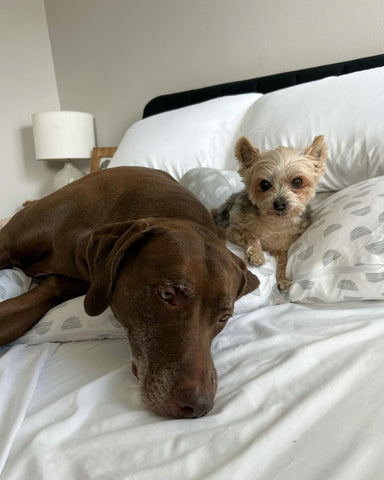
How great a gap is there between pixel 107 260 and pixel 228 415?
1.92ft

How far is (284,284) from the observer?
1621 mm

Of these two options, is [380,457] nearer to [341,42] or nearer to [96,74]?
[341,42]

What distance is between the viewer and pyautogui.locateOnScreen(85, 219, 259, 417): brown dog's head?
0.94m

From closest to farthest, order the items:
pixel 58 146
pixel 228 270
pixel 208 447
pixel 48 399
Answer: pixel 208 447
pixel 48 399
pixel 228 270
pixel 58 146

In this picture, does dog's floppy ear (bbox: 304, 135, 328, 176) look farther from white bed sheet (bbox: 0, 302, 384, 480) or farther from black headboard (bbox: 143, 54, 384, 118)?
black headboard (bbox: 143, 54, 384, 118)

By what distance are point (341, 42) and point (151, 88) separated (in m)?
2.18

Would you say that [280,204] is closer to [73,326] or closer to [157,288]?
[157,288]

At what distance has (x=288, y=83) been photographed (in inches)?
121

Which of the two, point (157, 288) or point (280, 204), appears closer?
point (157, 288)

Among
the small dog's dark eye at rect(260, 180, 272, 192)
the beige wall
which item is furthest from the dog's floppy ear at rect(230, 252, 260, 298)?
the beige wall

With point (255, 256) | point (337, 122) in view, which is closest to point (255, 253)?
point (255, 256)

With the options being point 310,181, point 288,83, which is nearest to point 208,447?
point 310,181

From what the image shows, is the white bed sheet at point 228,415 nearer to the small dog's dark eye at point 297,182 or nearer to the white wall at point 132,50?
the small dog's dark eye at point 297,182

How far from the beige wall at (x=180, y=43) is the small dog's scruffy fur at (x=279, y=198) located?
152 cm
